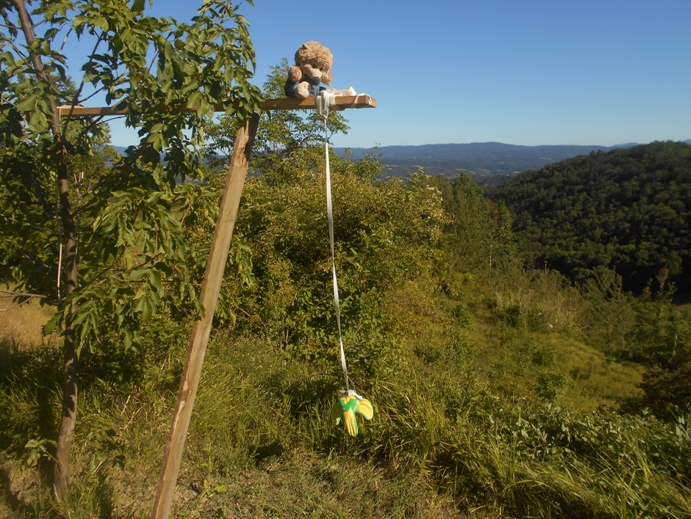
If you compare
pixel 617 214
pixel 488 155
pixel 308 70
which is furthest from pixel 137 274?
pixel 488 155

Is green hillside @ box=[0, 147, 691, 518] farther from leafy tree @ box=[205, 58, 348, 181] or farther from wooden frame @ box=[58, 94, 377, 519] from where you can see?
leafy tree @ box=[205, 58, 348, 181]

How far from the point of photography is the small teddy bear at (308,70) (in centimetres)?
217

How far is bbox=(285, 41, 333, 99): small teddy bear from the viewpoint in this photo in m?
2.17

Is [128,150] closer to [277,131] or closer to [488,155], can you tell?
[277,131]

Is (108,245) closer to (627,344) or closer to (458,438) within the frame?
(458,438)

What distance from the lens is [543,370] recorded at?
46.2 ft

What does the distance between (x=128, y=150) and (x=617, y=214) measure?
55148mm

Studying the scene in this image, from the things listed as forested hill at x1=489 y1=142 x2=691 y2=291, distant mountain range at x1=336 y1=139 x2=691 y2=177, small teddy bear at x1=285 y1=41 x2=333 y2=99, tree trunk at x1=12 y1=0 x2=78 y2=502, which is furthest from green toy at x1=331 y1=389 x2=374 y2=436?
distant mountain range at x1=336 y1=139 x2=691 y2=177

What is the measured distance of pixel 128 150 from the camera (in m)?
2.24

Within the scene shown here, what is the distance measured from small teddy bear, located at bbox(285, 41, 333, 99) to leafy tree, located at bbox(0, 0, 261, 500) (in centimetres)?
23

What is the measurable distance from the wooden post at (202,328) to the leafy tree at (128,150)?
0.11m

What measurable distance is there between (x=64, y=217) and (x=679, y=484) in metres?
3.31

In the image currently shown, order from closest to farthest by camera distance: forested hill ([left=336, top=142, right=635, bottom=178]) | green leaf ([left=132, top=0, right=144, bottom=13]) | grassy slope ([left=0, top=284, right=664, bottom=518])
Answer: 1. green leaf ([left=132, top=0, right=144, bottom=13])
2. grassy slope ([left=0, top=284, right=664, bottom=518])
3. forested hill ([left=336, top=142, right=635, bottom=178])

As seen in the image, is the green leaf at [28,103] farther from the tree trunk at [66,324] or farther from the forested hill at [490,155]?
the forested hill at [490,155]
